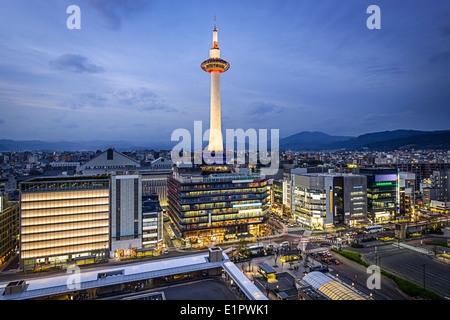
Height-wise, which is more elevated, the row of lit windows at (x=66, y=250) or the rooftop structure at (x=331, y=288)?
the rooftop structure at (x=331, y=288)

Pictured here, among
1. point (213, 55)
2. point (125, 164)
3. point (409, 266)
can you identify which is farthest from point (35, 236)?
point (213, 55)

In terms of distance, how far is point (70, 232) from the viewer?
43.0 m

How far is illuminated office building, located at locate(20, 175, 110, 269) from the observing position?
4091cm

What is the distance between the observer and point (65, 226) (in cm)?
4269

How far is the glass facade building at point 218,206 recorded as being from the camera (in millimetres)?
53844

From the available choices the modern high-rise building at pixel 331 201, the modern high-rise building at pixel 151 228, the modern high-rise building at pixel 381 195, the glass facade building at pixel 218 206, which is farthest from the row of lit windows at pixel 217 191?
the modern high-rise building at pixel 381 195

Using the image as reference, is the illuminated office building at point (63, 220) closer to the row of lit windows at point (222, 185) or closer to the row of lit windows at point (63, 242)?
the row of lit windows at point (63, 242)

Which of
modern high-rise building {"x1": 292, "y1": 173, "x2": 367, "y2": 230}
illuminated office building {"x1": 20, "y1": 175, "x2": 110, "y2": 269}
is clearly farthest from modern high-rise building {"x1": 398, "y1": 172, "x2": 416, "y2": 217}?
illuminated office building {"x1": 20, "y1": 175, "x2": 110, "y2": 269}

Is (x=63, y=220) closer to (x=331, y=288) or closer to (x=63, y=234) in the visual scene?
(x=63, y=234)

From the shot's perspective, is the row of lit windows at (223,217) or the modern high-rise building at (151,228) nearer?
the modern high-rise building at (151,228)

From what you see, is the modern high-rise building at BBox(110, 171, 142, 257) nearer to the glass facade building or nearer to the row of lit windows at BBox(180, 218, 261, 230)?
the glass facade building

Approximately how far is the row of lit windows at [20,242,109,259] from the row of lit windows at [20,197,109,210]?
278 inches
